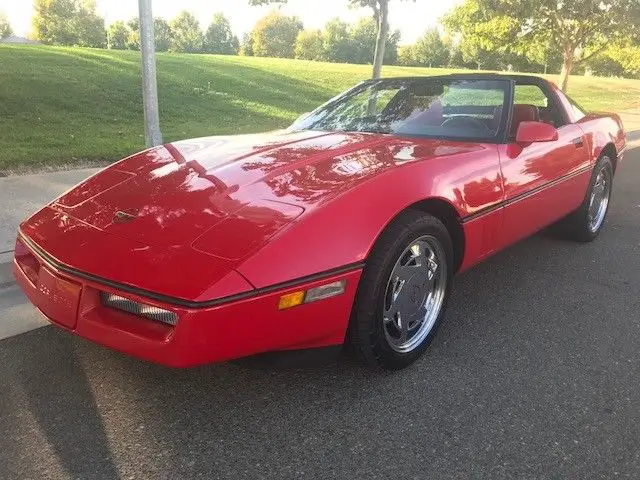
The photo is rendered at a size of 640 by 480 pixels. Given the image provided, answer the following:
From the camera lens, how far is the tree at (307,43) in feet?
263

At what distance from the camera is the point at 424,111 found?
3.54 meters

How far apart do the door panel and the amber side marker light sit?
4.63 ft

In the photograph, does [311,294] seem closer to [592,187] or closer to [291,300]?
[291,300]

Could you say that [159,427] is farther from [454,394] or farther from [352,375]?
[454,394]

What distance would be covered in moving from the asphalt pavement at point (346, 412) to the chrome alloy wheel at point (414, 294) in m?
0.16

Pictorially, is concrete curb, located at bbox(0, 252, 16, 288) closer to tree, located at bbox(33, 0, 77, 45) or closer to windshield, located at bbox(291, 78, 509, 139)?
windshield, located at bbox(291, 78, 509, 139)

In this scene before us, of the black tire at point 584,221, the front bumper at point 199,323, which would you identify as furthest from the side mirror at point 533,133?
the front bumper at point 199,323

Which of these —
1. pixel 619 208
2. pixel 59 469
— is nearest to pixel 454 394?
pixel 59 469

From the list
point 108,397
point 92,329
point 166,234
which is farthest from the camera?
point 108,397

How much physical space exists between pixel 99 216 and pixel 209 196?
473 millimetres

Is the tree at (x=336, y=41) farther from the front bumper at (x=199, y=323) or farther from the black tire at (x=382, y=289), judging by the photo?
the front bumper at (x=199, y=323)

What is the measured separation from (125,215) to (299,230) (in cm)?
77

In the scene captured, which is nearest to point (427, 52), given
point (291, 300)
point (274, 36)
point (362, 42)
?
point (362, 42)

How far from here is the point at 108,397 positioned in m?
2.27
